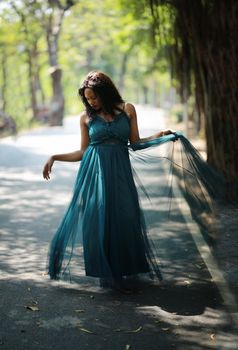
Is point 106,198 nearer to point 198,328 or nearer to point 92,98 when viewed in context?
point 92,98

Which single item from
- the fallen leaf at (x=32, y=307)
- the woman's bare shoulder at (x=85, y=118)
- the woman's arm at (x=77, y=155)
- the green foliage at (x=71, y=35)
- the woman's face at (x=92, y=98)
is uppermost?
the green foliage at (x=71, y=35)

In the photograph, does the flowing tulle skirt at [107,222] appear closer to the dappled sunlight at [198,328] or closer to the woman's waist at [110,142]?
the woman's waist at [110,142]

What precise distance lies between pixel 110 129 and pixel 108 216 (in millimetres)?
737

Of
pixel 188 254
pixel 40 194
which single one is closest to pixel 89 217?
pixel 188 254

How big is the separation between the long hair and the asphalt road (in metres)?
1.60

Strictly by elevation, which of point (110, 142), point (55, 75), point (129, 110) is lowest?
point (110, 142)

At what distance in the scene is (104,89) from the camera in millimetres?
5500

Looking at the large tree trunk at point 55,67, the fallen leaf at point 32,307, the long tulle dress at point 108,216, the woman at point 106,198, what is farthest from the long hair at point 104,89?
the large tree trunk at point 55,67

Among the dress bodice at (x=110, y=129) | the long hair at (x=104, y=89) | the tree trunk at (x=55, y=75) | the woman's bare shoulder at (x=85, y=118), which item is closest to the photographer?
the long hair at (x=104, y=89)

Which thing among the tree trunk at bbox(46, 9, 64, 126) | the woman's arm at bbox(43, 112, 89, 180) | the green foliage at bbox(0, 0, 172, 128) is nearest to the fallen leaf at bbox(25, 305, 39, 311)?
the woman's arm at bbox(43, 112, 89, 180)

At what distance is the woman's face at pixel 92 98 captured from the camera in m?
5.52

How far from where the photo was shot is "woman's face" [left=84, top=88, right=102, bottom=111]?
5523 millimetres

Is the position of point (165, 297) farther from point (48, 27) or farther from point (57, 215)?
point (48, 27)

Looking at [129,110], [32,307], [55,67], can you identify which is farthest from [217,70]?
[55,67]
